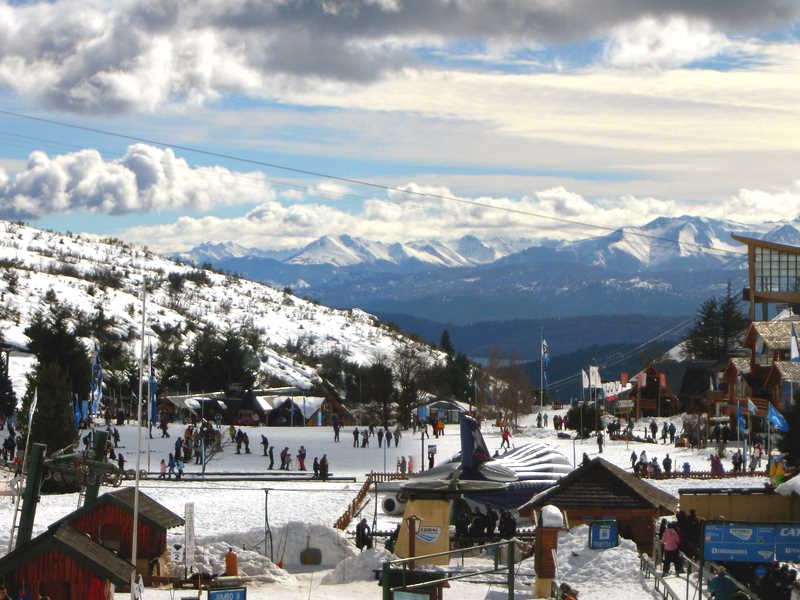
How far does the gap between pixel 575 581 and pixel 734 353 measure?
81.3 m

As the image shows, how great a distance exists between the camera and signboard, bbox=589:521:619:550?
24416 mm

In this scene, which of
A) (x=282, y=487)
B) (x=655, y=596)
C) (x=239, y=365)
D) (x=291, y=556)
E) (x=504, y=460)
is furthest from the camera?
(x=239, y=365)

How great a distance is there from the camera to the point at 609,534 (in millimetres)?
24438

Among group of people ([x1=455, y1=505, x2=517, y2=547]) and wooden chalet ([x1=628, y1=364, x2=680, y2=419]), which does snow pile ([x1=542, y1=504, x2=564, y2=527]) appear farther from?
wooden chalet ([x1=628, y1=364, x2=680, y2=419])

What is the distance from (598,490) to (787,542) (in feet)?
33.8

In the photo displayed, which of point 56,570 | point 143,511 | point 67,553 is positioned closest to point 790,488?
point 143,511

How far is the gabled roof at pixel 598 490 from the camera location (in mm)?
28781

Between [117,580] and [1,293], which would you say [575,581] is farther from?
[1,293]

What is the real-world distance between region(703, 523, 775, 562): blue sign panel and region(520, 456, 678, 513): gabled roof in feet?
32.4

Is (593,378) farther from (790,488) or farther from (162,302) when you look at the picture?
(162,302)

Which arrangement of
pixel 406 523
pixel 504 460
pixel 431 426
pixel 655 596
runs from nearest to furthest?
pixel 655 596, pixel 406 523, pixel 504 460, pixel 431 426

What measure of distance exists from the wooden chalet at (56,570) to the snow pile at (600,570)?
864cm

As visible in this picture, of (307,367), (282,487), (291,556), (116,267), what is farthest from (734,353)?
(116,267)

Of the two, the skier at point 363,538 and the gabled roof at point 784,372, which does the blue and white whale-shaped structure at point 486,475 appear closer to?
the skier at point 363,538
